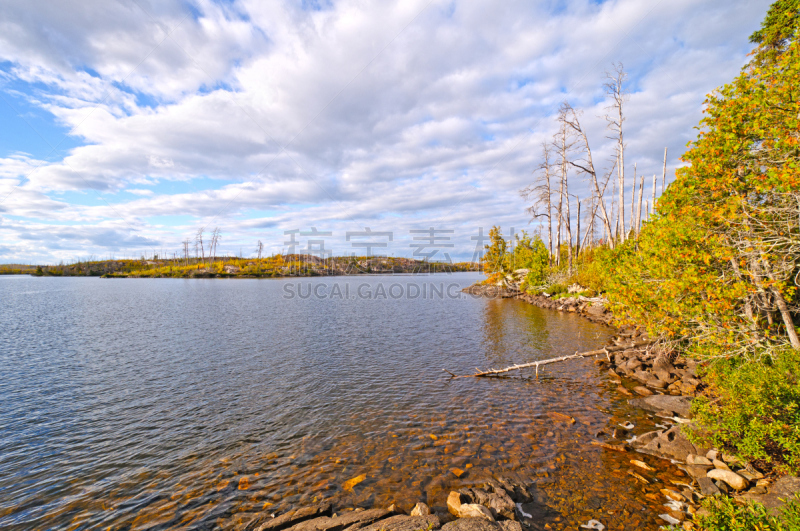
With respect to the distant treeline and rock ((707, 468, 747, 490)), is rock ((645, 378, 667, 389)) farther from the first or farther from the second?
the distant treeline

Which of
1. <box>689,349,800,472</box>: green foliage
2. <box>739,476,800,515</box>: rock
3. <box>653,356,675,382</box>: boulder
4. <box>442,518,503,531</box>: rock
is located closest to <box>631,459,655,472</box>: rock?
<box>689,349,800,472</box>: green foliage

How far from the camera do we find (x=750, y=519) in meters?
5.74

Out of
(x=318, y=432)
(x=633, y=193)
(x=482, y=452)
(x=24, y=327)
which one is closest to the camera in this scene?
(x=482, y=452)

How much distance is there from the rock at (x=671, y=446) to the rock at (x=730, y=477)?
1340 mm

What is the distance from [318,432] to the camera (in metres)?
12.5

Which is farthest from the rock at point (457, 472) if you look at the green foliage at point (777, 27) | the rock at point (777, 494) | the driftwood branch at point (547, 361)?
the green foliage at point (777, 27)

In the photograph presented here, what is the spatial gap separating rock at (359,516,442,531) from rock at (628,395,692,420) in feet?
37.6

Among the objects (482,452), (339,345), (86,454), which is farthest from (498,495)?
(339,345)

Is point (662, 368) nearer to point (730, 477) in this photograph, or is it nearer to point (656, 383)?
point (656, 383)

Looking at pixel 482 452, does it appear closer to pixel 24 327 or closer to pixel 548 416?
pixel 548 416

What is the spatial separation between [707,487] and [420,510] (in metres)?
7.29

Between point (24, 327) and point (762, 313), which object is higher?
point (762, 313)

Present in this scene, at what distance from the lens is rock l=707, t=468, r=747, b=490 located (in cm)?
798

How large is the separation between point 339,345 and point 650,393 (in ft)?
65.3
